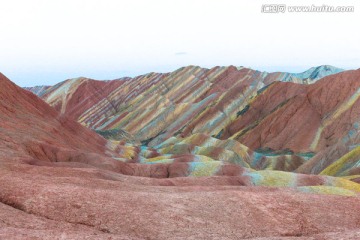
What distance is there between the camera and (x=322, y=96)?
468 feet

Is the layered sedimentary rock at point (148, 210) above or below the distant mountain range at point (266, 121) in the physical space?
above

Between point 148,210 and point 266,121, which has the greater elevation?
point 148,210

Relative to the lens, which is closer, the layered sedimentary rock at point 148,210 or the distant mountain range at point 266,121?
the layered sedimentary rock at point 148,210

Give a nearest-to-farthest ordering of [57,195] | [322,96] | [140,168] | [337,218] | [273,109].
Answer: [57,195]
[337,218]
[140,168]
[322,96]
[273,109]

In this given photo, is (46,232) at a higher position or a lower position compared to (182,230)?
higher

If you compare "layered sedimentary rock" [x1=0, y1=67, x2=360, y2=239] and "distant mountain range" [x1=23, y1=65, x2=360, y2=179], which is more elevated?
"layered sedimentary rock" [x1=0, y1=67, x2=360, y2=239]

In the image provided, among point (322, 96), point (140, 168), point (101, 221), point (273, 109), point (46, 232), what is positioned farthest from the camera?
point (273, 109)

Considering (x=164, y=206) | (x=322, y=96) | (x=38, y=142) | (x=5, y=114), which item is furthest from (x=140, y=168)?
(x=322, y=96)

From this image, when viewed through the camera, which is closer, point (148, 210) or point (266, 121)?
point (148, 210)

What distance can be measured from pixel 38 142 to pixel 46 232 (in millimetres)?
43989

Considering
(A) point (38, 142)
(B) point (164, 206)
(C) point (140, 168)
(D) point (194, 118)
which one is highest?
(B) point (164, 206)

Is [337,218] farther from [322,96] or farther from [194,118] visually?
[194,118]

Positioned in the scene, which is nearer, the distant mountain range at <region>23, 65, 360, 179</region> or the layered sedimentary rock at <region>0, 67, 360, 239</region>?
the layered sedimentary rock at <region>0, 67, 360, 239</region>

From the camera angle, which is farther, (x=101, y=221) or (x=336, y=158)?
(x=336, y=158)
